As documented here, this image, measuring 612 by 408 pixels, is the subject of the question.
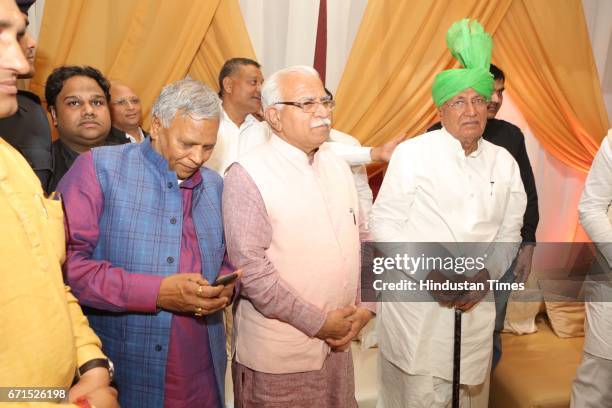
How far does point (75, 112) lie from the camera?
2.27 meters

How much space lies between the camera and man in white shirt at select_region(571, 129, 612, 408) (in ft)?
7.16

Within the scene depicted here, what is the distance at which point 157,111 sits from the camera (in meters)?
1.59

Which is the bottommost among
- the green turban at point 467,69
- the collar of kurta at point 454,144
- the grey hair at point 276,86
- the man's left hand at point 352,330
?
the man's left hand at point 352,330

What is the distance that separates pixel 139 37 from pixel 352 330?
239cm

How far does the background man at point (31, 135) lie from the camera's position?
199 centimetres

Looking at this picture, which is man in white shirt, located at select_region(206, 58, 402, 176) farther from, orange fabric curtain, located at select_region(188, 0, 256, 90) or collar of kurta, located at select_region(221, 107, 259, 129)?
orange fabric curtain, located at select_region(188, 0, 256, 90)

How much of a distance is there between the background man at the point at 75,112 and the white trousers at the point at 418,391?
5.41 feet

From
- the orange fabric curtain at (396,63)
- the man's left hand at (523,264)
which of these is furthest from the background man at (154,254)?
the orange fabric curtain at (396,63)

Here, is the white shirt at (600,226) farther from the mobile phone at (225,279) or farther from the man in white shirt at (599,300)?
the mobile phone at (225,279)

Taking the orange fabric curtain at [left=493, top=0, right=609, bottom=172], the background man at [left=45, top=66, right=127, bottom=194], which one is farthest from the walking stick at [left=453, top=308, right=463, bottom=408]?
the orange fabric curtain at [left=493, top=0, right=609, bottom=172]

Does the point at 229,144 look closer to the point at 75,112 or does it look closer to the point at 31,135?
the point at 75,112

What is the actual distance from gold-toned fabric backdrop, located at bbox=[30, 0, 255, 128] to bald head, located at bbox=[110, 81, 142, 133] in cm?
34

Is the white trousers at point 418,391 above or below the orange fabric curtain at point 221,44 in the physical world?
below

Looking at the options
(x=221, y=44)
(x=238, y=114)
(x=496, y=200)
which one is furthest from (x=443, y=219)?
(x=221, y=44)
